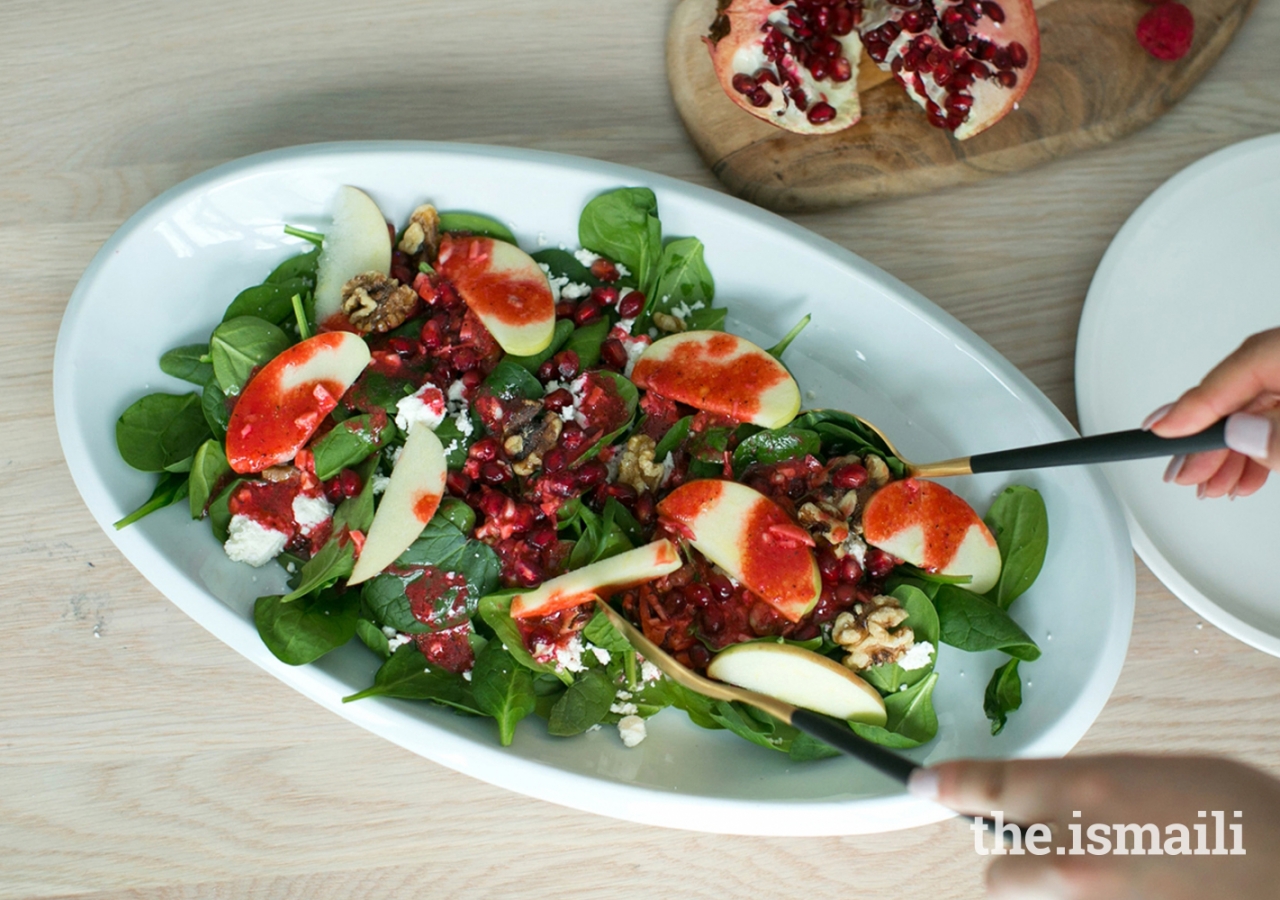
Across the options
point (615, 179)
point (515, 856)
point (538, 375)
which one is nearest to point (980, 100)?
point (615, 179)

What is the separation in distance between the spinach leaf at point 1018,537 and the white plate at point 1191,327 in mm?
171

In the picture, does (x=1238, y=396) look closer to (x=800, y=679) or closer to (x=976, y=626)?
(x=976, y=626)

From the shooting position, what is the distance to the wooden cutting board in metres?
1.34

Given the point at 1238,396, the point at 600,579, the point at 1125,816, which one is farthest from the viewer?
the point at 600,579

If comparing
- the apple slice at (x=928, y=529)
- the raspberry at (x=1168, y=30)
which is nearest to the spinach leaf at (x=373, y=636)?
the apple slice at (x=928, y=529)

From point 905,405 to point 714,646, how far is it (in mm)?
459

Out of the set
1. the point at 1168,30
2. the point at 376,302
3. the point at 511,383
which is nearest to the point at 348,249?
the point at 376,302

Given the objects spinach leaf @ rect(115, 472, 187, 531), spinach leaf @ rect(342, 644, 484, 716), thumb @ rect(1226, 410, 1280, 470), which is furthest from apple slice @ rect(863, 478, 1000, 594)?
spinach leaf @ rect(115, 472, 187, 531)

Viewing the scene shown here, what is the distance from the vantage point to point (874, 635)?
3.84 feet

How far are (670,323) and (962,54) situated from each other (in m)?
0.59

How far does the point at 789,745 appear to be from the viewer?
1.20 m

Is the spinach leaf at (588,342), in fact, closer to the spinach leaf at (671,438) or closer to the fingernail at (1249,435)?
the spinach leaf at (671,438)

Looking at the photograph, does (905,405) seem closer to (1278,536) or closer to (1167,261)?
(1167,261)

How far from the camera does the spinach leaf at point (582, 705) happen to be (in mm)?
1179
